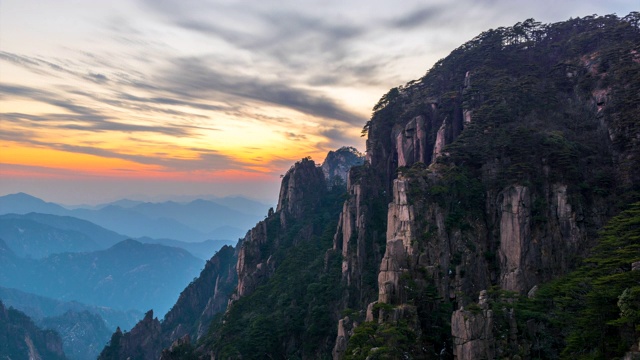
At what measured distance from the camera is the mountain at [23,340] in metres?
140

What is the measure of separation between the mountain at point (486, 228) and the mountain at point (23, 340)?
112 metres

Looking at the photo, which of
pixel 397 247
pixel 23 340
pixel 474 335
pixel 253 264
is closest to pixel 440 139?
pixel 397 247

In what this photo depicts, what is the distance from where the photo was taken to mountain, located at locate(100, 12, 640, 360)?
97.5ft

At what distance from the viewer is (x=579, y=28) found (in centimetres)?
6906

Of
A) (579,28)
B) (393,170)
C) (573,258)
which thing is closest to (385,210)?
(393,170)

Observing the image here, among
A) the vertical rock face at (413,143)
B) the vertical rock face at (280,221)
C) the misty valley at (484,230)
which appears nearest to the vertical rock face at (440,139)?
the misty valley at (484,230)

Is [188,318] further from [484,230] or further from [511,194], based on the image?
[511,194]

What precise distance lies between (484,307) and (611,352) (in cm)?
786

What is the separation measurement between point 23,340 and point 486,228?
548ft

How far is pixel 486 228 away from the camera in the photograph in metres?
44.9

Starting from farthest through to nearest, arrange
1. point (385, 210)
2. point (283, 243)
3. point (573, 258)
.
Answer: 1. point (283, 243)
2. point (385, 210)
3. point (573, 258)

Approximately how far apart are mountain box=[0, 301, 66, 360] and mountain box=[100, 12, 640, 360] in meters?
112

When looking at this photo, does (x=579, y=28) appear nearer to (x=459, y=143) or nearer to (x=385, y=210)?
(x=459, y=143)

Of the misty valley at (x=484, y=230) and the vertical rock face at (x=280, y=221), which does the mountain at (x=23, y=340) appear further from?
the misty valley at (x=484, y=230)
